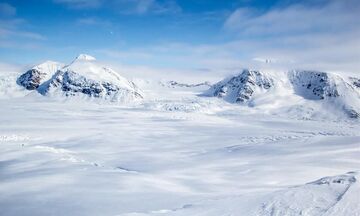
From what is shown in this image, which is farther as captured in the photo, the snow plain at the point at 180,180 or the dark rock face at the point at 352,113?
the dark rock face at the point at 352,113

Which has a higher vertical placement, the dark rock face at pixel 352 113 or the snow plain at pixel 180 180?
the dark rock face at pixel 352 113

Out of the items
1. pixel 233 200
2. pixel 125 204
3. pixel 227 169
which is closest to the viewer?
pixel 233 200

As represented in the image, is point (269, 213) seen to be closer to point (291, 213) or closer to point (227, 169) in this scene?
point (291, 213)

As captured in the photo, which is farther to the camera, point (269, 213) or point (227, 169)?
point (227, 169)

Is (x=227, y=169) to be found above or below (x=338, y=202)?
below

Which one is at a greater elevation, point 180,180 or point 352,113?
point 352,113

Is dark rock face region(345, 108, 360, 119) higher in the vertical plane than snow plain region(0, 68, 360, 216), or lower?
higher

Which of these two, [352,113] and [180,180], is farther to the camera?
[352,113]

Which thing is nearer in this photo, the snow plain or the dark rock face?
the snow plain

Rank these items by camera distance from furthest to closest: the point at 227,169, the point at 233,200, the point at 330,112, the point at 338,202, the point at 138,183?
the point at 330,112 → the point at 227,169 → the point at 138,183 → the point at 233,200 → the point at 338,202

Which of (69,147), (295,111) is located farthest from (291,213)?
(295,111)
